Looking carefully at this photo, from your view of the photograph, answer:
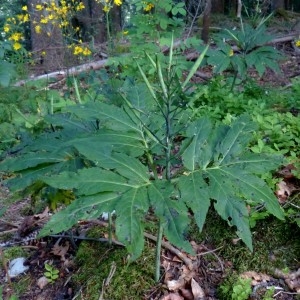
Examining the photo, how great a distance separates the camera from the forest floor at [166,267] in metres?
2.17

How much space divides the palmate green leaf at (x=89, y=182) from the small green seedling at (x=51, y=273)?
3.71 feet

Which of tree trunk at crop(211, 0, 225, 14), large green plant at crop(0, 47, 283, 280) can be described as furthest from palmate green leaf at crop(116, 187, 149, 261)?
tree trunk at crop(211, 0, 225, 14)

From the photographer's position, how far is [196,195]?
147 centimetres

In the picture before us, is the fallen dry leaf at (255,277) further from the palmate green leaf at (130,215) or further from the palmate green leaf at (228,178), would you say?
the palmate green leaf at (130,215)

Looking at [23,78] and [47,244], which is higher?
[47,244]

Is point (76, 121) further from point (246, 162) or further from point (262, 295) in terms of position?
point (262, 295)

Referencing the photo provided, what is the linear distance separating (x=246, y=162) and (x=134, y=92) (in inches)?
27.5

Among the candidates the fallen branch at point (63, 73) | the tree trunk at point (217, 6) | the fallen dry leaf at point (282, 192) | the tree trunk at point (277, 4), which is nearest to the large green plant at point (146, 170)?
the fallen dry leaf at point (282, 192)

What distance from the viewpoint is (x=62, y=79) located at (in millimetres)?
7355

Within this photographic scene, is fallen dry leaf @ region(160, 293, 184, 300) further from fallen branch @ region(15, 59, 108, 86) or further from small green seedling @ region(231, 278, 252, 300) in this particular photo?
fallen branch @ region(15, 59, 108, 86)

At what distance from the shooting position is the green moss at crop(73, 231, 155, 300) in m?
2.17

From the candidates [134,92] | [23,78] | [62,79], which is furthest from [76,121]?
[62,79]

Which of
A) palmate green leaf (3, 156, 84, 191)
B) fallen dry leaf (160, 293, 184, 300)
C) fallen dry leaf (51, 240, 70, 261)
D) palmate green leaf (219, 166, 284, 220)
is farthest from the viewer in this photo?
fallen dry leaf (51, 240, 70, 261)

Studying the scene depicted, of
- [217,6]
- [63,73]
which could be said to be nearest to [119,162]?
[63,73]
